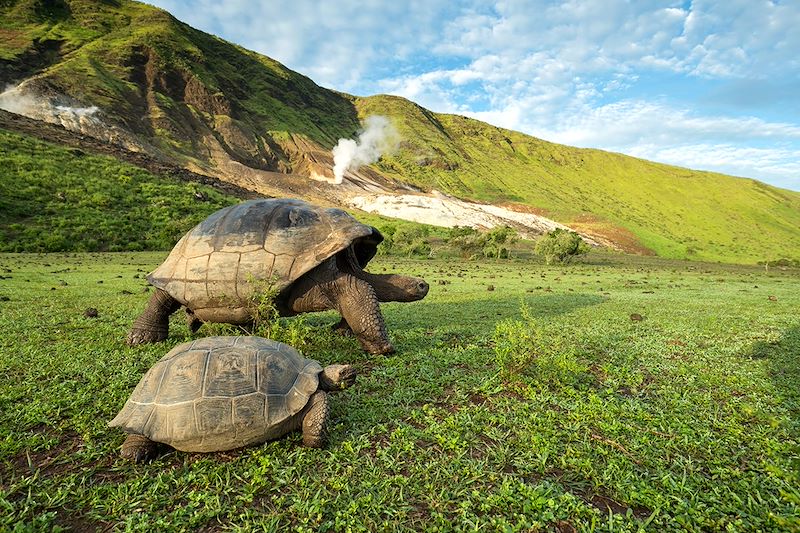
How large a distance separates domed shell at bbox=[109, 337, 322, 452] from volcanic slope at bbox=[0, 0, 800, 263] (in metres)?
74.0

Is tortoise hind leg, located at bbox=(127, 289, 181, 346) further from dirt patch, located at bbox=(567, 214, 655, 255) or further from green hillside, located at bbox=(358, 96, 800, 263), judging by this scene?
green hillside, located at bbox=(358, 96, 800, 263)

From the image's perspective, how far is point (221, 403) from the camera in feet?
12.7

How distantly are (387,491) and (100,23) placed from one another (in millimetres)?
120039

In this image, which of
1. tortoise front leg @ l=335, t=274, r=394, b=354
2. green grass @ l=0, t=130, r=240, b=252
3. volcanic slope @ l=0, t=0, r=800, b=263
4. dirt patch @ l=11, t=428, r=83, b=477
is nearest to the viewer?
dirt patch @ l=11, t=428, r=83, b=477

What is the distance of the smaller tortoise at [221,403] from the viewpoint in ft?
12.5

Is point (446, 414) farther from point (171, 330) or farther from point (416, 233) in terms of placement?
point (416, 233)

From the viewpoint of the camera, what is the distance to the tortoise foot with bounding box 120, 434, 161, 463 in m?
3.84

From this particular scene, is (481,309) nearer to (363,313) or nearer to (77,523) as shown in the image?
(363,313)

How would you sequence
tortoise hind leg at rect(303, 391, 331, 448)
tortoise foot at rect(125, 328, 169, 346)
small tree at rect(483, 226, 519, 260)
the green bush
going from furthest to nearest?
the green bush < small tree at rect(483, 226, 519, 260) < tortoise foot at rect(125, 328, 169, 346) < tortoise hind leg at rect(303, 391, 331, 448)

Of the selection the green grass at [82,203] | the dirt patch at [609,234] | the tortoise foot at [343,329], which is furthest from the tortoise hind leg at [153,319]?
the dirt patch at [609,234]

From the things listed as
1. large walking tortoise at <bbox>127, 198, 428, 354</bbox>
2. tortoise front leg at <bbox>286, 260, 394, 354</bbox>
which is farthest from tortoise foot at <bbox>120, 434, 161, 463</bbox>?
tortoise front leg at <bbox>286, 260, 394, 354</bbox>

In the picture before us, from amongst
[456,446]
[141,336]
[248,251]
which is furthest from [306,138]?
[456,446]

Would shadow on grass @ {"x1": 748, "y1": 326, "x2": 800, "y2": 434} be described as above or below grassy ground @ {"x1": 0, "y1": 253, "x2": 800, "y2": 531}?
above

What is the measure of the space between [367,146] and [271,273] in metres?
126
